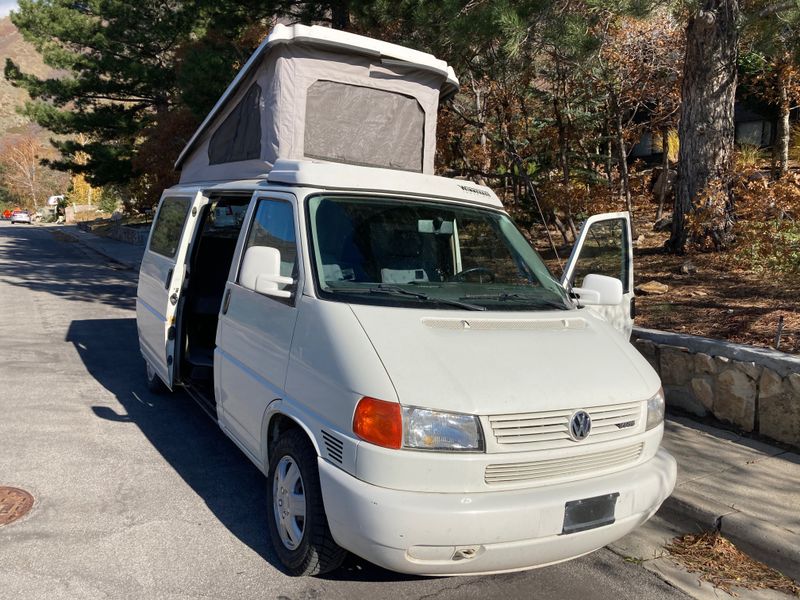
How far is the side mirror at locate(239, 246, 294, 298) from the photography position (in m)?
3.82

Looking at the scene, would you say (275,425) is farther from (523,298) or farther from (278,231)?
(523,298)

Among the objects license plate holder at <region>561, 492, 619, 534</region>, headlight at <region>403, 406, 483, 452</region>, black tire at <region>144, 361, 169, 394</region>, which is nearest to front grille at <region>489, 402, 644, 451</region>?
headlight at <region>403, 406, 483, 452</region>

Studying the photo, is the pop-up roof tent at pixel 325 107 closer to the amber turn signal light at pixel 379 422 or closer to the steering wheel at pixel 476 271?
the steering wheel at pixel 476 271

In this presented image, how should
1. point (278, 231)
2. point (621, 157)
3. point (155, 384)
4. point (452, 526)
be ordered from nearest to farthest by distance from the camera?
1. point (452, 526)
2. point (278, 231)
3. point (155, 384)
4. point (621, 157)

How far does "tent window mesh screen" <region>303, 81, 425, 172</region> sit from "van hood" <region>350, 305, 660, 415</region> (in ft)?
8.47

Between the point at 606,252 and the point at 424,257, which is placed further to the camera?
the point at 606,252

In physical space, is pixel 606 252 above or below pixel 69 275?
above

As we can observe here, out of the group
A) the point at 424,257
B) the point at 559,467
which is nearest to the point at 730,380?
the point at 424,257

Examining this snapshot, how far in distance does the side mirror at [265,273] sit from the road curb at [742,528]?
9.19 feet

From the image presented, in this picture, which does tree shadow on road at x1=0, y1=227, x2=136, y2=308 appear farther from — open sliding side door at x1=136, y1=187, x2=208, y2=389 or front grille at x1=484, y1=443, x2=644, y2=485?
front grille at x1=484, y1=443, x2=644, y2=485

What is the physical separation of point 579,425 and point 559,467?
8.4 inches

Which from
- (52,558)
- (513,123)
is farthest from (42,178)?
(52,558)

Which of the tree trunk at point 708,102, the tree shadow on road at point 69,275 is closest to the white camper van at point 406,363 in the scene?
the tree trunk at point 708,102

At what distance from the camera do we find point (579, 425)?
326 cm
